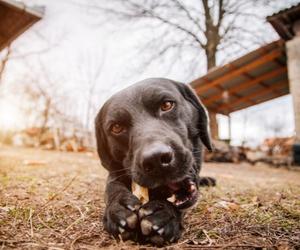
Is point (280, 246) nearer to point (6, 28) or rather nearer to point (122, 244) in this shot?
point (122, 244)

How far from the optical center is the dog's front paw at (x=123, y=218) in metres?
1.77

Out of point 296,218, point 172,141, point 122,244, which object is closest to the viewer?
point 122,244

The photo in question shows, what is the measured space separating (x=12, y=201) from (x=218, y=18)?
18966mm

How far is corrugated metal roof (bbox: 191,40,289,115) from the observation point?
34.5 ft

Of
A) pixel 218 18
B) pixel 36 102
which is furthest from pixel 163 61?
pixel 36 102

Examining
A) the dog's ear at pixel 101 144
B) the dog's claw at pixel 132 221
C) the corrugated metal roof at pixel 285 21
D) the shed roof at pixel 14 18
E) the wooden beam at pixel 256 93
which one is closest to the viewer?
the dog's claw at pixel 132 221

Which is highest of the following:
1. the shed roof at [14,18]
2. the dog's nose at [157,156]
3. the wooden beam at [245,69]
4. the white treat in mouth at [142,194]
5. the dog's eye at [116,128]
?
the wooden beam at [245,69]

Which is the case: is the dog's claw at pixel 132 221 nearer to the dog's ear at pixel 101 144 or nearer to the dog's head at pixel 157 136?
the dog's head at pixel 157 136

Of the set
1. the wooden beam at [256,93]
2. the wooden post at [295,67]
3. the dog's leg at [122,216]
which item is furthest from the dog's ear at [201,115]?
the wooden beam at [256,93]

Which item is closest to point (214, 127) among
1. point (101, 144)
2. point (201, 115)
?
point (201, 115)

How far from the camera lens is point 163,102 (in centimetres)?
254

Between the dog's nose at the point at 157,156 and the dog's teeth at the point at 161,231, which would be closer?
the dog's teeth at the point at 161,231

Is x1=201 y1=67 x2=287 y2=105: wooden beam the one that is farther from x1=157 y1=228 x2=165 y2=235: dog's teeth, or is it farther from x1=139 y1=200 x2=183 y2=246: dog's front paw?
x1=157 y1=228 x2=165 y2=235: dog's teeth

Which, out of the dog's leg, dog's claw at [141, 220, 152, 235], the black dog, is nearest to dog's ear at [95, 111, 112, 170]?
the black dog
